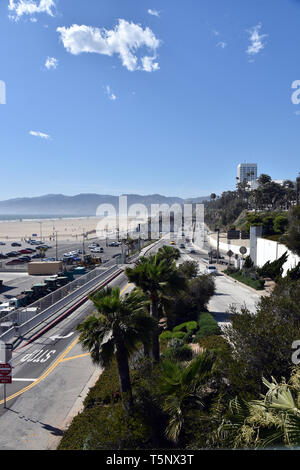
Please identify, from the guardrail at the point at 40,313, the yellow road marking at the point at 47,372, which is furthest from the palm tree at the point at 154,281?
the guardrail at the point at 40,313

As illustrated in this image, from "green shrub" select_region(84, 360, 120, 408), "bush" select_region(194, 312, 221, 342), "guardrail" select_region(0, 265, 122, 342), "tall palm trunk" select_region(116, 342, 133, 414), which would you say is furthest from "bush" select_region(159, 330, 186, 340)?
"guardrail" select_region(0, 265, 122, 342)

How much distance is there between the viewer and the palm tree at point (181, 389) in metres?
7.97

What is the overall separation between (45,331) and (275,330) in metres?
17.3

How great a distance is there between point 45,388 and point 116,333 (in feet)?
23.3

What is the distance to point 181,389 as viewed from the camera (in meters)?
8.29

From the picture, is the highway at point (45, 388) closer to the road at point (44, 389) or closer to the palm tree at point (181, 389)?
the road at point (44, 389)

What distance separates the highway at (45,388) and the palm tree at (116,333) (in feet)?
11.0

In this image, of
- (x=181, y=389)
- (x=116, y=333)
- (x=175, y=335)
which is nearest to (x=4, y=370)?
(x=116, y=333)

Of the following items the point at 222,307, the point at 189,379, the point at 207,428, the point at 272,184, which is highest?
the point at 272,184

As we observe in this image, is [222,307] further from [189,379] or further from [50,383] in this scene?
[189,379]

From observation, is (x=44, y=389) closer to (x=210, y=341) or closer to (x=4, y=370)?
(x=4, y=370)

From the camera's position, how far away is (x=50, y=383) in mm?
14906
